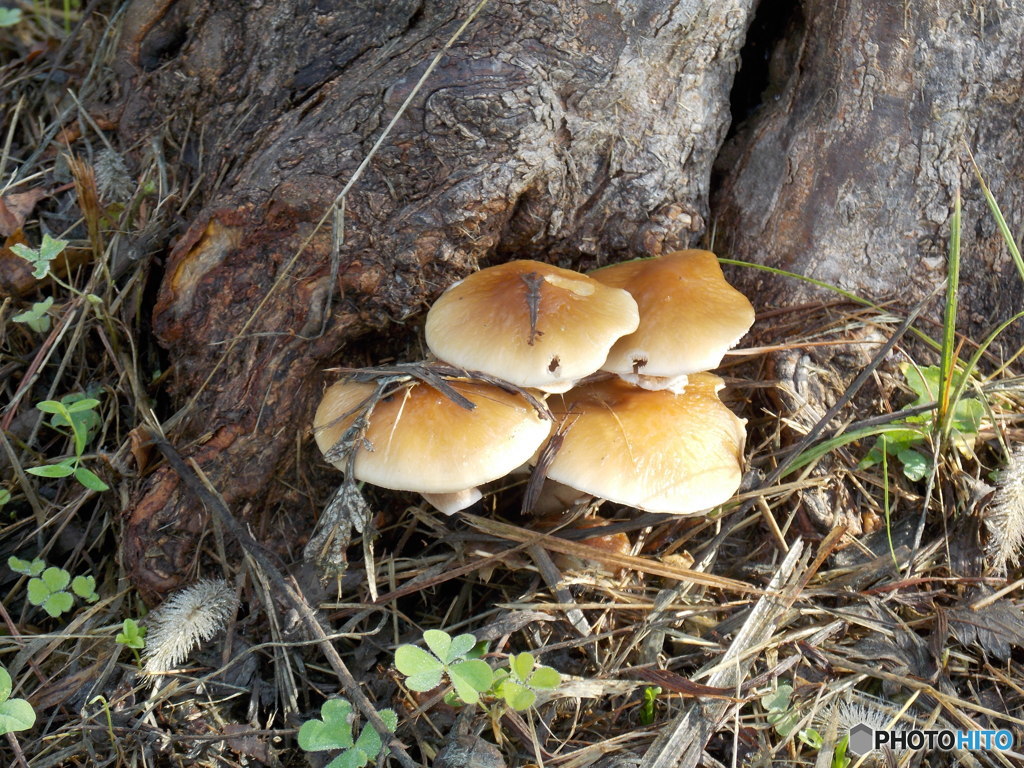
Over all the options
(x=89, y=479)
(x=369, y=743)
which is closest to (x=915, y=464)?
(x=369, y=743)

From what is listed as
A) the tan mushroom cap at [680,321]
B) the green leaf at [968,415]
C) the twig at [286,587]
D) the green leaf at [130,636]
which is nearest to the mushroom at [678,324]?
the tan mushroom cap at [680,321]

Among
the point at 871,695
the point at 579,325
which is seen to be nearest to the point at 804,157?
the point at 579,325

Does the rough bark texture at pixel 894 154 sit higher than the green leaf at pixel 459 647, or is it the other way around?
the rough bark texture at pixel 894 154

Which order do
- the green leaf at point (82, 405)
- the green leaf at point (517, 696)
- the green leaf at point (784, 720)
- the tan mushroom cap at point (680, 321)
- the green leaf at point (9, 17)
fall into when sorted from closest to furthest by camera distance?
the green leaf at point (517, 696) → the green leaf at point (784, 720) → the tan mushroom cap at point (680, 321) → the green leaf at point (82, 405) → the green leaf at point (9, 17)

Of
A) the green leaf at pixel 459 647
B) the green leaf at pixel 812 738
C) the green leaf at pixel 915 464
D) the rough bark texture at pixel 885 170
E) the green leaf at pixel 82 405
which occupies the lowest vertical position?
the green leaf at pixel 812 738

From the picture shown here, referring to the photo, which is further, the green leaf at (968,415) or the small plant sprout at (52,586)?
the green leaf at (968,415)

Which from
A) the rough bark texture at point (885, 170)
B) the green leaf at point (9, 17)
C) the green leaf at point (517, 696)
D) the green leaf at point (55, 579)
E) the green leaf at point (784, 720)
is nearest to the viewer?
the green leaf at point (517, 696)

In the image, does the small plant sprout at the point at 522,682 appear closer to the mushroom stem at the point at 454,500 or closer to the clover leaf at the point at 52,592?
the mushroom stem at the point at 454,500
